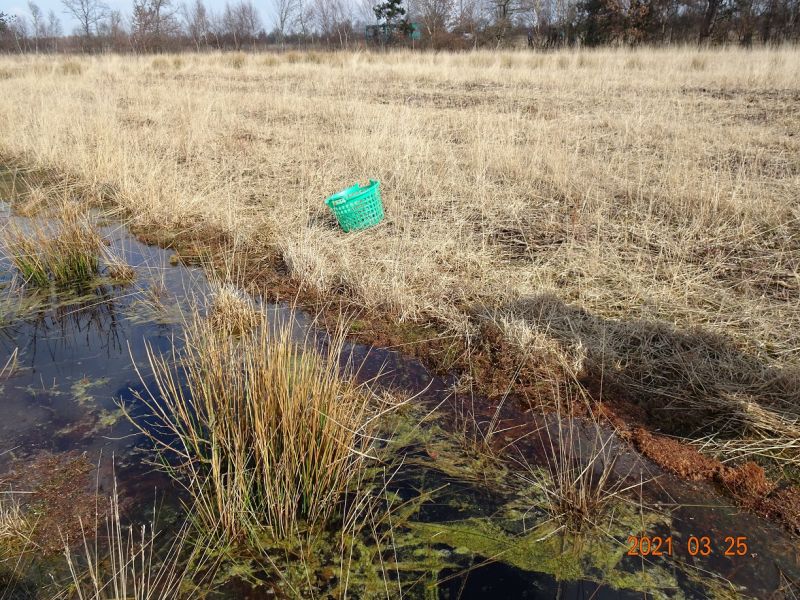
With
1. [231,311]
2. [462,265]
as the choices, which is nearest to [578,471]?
[462,265]

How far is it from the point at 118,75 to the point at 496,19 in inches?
800

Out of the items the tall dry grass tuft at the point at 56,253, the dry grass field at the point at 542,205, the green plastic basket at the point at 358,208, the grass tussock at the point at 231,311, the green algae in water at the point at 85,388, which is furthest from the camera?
the green plastic basket at the point at 358,208

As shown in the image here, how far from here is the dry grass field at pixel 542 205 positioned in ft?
9.21

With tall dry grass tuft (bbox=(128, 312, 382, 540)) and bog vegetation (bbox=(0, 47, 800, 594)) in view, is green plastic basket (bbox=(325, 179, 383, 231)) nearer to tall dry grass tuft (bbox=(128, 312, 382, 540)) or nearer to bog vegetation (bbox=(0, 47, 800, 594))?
bog vegetation (bbox=(0, 47, 800, 594))

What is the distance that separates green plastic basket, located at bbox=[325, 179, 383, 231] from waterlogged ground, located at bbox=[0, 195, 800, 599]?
1826mm

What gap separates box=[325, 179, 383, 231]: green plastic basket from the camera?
4.36 meters

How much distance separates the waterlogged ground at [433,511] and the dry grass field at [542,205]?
0.47 meters

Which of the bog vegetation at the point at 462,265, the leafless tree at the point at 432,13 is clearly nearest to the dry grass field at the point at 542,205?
the bog vegetation at the point at 462,265

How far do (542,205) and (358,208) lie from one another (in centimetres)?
175

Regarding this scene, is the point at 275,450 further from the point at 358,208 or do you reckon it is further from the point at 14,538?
the point at 358,208

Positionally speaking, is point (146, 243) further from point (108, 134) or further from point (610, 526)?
point (610, 526)

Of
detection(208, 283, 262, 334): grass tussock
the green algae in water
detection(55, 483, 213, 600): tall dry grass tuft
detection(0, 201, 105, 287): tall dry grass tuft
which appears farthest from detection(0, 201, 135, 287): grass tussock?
detection(55, 483, 213, 600): tall dry grass tuft

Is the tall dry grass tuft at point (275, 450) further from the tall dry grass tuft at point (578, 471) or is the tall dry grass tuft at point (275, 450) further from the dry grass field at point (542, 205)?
the dry grass field at point (542, 205)

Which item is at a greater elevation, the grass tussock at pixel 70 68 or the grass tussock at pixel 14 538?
→ the grass tussock at pixel 70 68
